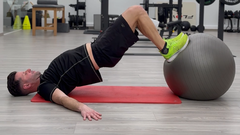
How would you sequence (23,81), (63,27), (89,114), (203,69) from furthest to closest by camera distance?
1. (63,27)
2. (23,81)
3. (203,69)
4. (89,114)

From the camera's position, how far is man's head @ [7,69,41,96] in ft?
6.72

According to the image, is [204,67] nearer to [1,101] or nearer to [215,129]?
[215,129]

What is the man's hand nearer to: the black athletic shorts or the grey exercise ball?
the black athletic shorts

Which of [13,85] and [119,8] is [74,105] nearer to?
[13,85]

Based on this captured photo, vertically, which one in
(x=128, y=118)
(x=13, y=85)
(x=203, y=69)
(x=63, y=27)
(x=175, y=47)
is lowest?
(x=128, y=118)

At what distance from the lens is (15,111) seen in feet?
6.08

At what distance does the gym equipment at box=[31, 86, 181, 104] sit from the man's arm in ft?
0.55

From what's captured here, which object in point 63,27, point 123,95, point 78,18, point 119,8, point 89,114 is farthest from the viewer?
point 119,8

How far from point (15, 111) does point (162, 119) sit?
83cm

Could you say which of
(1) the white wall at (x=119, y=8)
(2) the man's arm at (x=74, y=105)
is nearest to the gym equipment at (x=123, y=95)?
(2) the man's arm at (x=74, y=105)

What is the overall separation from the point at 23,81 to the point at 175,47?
3.22 feet

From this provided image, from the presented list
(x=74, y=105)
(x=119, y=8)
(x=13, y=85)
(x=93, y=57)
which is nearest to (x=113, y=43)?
(x=93, y=57)

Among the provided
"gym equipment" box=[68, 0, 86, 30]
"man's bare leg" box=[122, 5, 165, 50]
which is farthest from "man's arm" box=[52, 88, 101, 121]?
"gym equipment" box=[68, 0, 86, 30]

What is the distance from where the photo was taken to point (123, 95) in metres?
2.20
